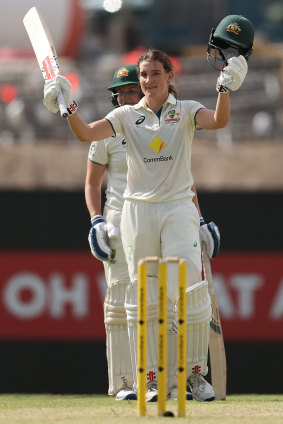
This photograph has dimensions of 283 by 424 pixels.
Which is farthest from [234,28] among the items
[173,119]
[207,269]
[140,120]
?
[207,269]

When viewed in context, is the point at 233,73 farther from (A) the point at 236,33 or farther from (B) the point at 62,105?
(B) the point at 62,105

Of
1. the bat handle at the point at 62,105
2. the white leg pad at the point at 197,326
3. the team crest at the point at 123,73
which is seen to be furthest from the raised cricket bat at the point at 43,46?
the white leg pad at the point at 197,326

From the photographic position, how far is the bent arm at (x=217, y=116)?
507cm

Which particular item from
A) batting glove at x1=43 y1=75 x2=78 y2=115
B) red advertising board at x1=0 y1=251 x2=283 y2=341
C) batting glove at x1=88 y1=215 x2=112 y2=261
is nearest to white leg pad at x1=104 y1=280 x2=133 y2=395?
batting glove at x1=88 y1=215 x2=112 y2=261

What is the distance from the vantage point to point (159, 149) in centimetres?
525

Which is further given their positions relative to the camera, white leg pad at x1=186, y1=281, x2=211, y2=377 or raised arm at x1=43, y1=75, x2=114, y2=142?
white leg pad at x1=186, y1=281, x2=211, y2=377

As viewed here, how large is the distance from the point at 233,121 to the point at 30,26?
6704mm

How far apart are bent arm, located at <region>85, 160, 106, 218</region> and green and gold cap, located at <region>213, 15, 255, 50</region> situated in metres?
1.17

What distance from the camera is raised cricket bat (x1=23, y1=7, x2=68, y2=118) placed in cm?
523

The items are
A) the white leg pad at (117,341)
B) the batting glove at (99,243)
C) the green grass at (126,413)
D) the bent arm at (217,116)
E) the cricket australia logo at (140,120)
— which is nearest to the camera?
the green grass at (126,413)

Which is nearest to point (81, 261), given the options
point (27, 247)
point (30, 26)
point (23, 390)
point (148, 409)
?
point (27, 247)

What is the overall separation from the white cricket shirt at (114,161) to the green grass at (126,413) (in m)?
1.05

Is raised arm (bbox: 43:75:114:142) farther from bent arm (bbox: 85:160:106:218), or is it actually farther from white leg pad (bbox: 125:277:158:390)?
bent arm (bbox: 85:160:106:218)

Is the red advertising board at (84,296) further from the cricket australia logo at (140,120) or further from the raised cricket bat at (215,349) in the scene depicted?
the cricket australia logo at (140,120)
